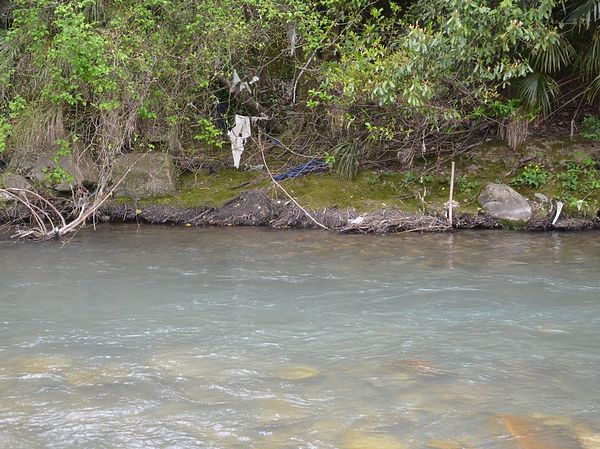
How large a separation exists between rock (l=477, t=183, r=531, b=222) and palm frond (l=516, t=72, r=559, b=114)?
54.1 inches

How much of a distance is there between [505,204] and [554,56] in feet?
Result: 7.47

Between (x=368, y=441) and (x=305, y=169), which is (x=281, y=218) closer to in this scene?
(x=305, y=169)

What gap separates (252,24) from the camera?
1177 cm

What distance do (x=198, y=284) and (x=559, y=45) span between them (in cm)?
651

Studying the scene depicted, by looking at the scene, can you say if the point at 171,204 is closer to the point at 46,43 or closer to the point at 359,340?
the point at 46,43

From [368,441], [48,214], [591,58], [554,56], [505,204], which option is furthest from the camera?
[48,214]

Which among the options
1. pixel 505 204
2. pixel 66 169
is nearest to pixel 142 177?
pixel 66 169

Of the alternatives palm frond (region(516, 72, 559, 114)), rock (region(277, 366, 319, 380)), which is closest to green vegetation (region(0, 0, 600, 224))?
palm frond (region(516, 72, 559, 114))

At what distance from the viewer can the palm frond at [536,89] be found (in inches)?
429

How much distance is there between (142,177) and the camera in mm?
12039

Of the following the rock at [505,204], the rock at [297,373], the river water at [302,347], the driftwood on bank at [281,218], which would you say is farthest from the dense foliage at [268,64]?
the rock at [297,373]

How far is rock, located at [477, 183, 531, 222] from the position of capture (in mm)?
10772

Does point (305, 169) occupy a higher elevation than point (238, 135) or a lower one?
lower

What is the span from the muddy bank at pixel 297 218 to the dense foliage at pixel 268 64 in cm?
106
